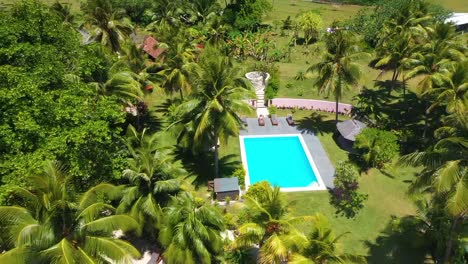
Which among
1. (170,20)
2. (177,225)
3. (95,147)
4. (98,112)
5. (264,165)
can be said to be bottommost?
(264,165)

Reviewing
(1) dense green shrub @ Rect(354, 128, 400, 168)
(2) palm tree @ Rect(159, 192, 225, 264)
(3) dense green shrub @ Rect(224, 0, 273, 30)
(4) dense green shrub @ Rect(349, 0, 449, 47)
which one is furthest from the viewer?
(3) dense green shrub @ Rect(224, 0, 273, 30)

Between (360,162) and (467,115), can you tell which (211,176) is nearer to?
(360,162)

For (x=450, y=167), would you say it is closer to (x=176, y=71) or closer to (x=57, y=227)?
A: (x=57, y=227)

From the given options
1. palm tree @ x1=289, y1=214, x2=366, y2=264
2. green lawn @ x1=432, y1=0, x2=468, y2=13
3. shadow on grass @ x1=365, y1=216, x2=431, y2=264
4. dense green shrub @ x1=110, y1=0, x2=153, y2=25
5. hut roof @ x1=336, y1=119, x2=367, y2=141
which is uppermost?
dense green shrub @ x1=110, y1=0, x2=153, y2=25

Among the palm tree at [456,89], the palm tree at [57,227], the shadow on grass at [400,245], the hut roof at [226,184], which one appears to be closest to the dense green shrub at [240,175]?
the hut roof at [226,184]

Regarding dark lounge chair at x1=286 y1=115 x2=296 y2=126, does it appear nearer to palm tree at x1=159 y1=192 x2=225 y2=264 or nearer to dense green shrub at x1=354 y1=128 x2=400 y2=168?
dense green shrub at x1=354 y1=128 x2=400 y2=168

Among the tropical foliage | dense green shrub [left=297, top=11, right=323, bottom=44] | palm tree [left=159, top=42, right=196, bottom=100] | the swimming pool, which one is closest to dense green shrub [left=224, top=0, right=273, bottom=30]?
dense green shrub [left=297, top=11, right=323, bottom=44]

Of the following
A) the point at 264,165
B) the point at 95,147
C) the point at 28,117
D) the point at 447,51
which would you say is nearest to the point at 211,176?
the point at 264,165
